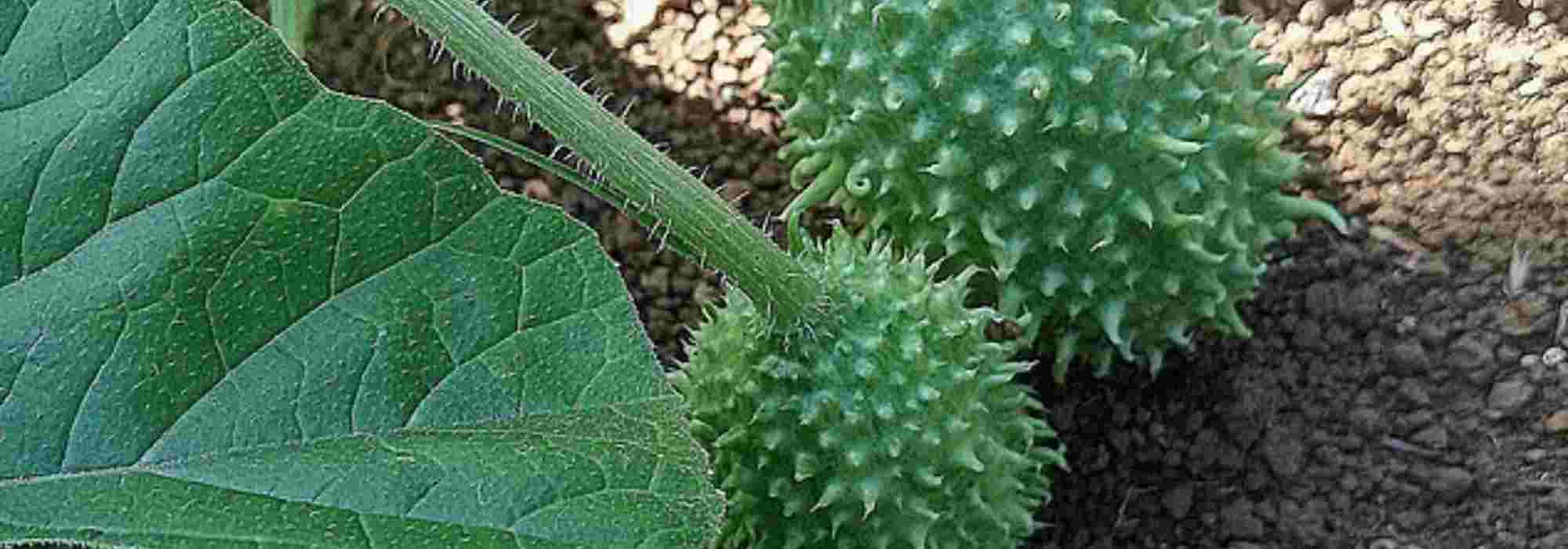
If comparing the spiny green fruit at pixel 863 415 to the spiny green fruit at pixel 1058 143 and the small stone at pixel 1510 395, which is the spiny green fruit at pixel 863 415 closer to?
the spiny green fruit at pixel 1058 143

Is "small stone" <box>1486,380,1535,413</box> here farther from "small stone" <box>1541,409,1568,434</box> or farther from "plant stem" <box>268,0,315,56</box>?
"plant stem" <box>268,0,315,56</box>

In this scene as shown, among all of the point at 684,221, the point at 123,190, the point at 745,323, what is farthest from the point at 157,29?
the point at 745,323

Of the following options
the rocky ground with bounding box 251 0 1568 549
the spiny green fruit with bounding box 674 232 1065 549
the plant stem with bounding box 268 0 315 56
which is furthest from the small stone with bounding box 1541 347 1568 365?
the plant stem with bounding box 268 0 315 56

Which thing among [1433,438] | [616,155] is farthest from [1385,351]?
[616,155]

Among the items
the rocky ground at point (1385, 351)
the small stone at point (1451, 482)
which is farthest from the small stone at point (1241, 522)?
the small stone at point (1451, 482)

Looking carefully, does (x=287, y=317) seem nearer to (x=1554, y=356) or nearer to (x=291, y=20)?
(x=291, y=20)

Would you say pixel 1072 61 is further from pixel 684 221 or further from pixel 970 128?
pixel 684 221
